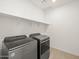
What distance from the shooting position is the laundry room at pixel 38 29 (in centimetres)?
107

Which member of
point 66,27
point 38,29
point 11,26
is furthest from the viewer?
point 66,27

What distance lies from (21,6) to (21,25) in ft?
2.05

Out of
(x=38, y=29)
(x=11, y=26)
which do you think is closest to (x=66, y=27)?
(x=38, y=29)

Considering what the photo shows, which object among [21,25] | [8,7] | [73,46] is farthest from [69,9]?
[8,7]

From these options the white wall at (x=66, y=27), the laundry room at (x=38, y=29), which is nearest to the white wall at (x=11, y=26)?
the laundry room at (x=38, y=29)

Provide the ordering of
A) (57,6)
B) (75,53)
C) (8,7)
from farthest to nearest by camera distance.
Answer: (57,6)
(75,53)
(8,7)

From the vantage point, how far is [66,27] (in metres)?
2.82

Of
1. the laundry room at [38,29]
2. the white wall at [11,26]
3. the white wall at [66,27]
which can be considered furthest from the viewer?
the white wall at [66,27]

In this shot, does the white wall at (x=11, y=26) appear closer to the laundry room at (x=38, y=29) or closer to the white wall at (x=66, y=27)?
the laundry room at (x=38, y=29)

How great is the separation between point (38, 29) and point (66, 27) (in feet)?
4.54

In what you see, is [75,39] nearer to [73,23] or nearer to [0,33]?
[73,23]

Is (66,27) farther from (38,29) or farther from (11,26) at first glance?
(11,26)

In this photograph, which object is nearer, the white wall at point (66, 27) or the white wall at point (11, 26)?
the white wall at point (11, 26)

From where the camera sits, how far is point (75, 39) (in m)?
2.57
